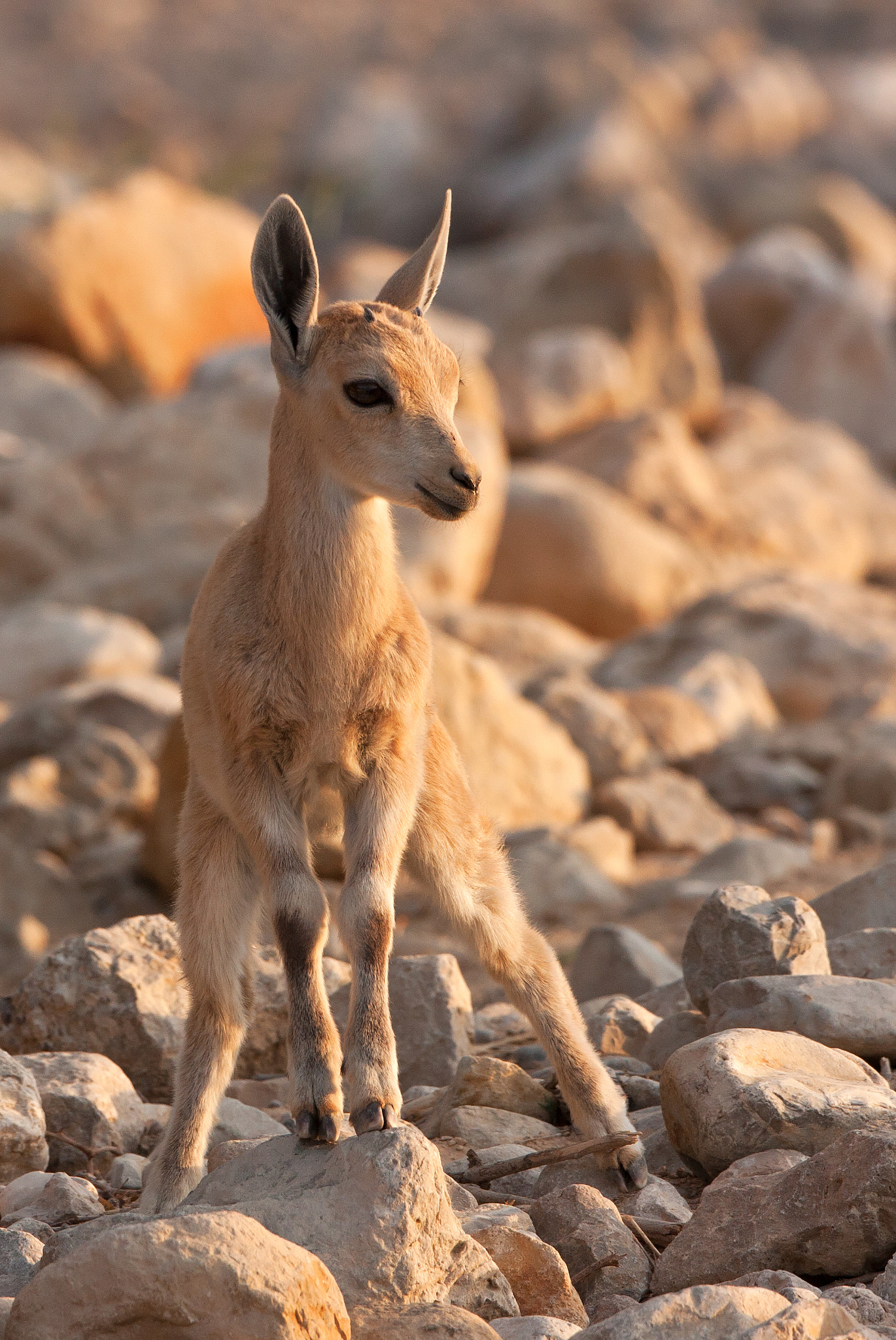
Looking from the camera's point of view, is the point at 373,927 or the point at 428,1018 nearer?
the point at 373,927

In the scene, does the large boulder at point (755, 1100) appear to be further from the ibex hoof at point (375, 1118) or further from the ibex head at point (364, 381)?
the ibex head at point (364, 381)

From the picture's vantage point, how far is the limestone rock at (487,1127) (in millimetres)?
6129

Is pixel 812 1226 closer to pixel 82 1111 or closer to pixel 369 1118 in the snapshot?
pixel 369 1118

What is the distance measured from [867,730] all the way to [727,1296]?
1085 cm

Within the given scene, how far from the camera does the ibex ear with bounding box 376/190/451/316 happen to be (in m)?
6.52

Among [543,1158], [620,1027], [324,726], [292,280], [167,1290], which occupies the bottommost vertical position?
[167,1290]

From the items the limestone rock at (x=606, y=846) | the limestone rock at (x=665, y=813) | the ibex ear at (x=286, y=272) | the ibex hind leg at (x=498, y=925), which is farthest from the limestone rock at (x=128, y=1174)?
the limestone rock at (x=665, y=813)

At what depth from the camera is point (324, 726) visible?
5.66 metres

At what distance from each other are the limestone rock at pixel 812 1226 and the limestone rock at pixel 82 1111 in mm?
2396

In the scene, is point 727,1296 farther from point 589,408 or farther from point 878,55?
point 878,55

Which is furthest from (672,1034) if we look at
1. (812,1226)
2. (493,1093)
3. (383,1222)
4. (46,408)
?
(46,408)

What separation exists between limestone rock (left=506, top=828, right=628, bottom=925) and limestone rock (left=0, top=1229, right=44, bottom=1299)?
241 inches

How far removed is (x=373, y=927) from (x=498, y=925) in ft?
3.15

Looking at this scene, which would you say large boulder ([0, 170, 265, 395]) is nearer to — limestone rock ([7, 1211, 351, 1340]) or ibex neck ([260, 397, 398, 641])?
ibex neck ([260, 397, 398, 641])
